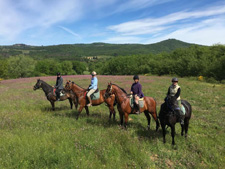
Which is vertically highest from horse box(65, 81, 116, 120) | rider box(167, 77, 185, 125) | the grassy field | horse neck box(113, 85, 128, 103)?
rider box(167, 77, 185, 125)

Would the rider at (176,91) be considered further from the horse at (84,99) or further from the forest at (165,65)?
the forest at (165,65)

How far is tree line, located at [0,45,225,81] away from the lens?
39250mm

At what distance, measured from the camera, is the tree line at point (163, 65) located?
39250 mm

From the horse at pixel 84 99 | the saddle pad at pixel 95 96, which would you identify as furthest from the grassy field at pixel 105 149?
the saddle pad at pixel 95 96

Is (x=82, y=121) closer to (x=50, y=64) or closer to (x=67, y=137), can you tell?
(x=67, y=137)

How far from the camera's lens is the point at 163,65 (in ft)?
186

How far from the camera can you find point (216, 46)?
4981cm

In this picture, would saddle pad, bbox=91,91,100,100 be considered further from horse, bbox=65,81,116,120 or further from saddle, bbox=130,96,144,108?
saddle, bbox=130,96,144,108

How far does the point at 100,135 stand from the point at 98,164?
1791 millimetres

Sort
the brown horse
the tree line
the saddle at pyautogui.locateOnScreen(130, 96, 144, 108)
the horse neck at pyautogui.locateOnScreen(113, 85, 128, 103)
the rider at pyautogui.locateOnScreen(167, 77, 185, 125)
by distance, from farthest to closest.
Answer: the tree line
the horse neck at pyautogui.locateOnScreen(113, 85, 128, 103)
the brown horse
the saddle at pyautogui.locateOnScreen(130, 96, 144, 108)
the rider at pyautogui.locateOnScreen(167, 77, 185, 125)

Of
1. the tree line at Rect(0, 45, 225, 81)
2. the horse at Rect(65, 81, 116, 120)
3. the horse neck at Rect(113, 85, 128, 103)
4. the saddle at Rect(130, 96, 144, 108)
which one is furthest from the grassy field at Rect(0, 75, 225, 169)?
the tree line at Rect(0, 45, 225, 81)

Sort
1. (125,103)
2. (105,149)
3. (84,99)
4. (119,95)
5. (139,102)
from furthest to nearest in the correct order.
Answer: (84,99) < (119,95) < (125,103) < (139,102) < (105,149)

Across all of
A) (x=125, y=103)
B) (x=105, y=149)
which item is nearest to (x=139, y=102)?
(x=125, y=103)

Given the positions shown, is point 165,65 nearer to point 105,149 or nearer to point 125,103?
point 125,103
